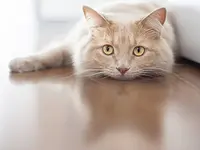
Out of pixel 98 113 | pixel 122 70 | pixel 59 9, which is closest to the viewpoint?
pixel 98 113

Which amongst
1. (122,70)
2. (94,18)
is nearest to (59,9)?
(94,18)

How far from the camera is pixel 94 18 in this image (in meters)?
1.41

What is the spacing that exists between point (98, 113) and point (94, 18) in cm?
47

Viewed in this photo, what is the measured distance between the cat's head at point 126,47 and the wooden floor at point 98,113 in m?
0.04

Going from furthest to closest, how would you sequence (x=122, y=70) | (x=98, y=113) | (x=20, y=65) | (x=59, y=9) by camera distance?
1. (x=59, y=9)
2. (x=20, y=65)
3. (x=122, y=70)
4. (x=98, y=113)

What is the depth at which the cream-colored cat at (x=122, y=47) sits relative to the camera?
4.49 ft

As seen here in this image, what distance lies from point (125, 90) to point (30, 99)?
0.30m

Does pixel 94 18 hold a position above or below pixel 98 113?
above

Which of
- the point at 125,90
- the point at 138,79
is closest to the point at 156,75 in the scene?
the point at 138,79

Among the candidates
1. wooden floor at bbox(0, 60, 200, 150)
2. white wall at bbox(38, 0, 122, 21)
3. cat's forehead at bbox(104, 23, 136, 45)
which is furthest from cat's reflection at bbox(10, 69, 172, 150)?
white wall at bbox(38, 0, 122, 21)

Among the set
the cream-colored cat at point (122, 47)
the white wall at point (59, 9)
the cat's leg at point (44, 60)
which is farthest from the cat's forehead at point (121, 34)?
the white wall at point (59, 9)

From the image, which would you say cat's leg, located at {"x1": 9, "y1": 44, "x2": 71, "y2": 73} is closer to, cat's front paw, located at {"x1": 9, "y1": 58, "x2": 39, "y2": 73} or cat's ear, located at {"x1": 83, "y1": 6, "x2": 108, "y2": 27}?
cat's front paw, located at {"x1": 9, "y1": 58, "x2": 39, "y2": 73}

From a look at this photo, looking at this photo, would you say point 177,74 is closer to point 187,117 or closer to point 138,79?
point 138,79

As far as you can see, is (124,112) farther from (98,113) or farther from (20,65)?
(20,65)
